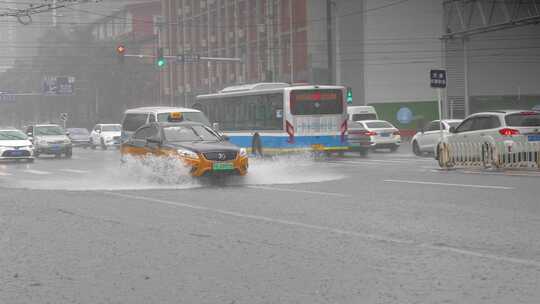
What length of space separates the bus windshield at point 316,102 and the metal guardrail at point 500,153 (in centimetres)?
1064

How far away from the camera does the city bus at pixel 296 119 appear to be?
Result: 33.1 meters

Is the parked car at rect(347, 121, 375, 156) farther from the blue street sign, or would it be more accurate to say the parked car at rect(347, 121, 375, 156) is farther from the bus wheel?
the blue street sign

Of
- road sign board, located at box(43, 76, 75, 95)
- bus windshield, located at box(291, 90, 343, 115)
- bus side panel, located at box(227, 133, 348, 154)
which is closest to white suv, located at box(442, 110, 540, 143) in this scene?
bus side panel, located at box(227, 133, 348, 154)

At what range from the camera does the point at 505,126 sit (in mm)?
21875

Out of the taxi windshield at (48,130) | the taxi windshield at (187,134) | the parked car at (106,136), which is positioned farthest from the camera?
the parked car at (106,136)

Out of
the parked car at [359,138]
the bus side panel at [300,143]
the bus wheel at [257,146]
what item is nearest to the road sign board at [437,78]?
the bus side panel at [300,143]

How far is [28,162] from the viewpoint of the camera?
36156 mm

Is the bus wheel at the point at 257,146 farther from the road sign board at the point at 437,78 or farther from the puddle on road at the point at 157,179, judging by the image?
the puddle on road at the point at 157,179

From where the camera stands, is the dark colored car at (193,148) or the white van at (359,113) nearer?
the dark colored car at (193,148)

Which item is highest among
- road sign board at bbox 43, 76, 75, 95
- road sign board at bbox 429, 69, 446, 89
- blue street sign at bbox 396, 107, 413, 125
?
road sign board at bbox 43, 76, 75, 95

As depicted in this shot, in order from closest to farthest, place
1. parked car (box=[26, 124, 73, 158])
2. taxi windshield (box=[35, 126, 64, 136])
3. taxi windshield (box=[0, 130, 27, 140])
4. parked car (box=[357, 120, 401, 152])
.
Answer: taxi windshield (box=[0, 130, 27, 140]) → parked car (box=[357, 120, 401, 152]) → parked car (box=[26, 124, 73, 158]) → taxi windshield (box=[35, 126, 64, 136])

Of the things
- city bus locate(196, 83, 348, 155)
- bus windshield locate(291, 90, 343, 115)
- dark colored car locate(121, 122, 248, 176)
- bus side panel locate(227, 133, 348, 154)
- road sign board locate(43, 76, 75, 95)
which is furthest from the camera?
road sign board locate(43, 76, 75, 95)

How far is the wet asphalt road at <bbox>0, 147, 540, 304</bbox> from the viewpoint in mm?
7406

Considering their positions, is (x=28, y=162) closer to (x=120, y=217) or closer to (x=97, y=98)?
(x=120, y=217)
